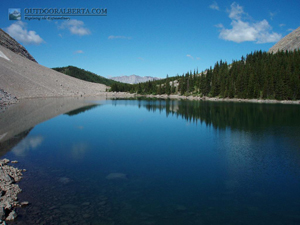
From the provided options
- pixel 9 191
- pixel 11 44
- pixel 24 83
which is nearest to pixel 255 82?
pixel 24 83

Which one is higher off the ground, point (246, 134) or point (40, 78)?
point (40, 78)

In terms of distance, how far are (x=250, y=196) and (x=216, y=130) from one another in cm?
1778

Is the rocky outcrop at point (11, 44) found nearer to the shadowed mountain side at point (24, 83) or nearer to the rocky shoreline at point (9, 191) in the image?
the shadowed mountain side at point (24, 83)

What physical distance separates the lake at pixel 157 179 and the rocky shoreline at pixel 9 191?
37 centimetres

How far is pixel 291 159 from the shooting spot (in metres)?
17.2

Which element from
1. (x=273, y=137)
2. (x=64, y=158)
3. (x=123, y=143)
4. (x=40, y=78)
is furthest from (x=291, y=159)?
(x=40, y=78)

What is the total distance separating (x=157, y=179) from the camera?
43.5ft

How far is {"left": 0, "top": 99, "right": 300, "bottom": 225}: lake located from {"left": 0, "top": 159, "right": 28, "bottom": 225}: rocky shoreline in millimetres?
366

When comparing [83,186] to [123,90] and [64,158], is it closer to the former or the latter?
[64,158]

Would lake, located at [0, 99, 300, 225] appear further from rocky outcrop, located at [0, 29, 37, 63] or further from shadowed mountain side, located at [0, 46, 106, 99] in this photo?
rocky outcrop, located at [0, 29, 37, 63]

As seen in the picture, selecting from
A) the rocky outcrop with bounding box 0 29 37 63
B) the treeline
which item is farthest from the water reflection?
the rocky outcrop with bounding box 0 29 37 63

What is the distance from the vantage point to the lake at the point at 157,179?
9.58m

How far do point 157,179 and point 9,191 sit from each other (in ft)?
25.7

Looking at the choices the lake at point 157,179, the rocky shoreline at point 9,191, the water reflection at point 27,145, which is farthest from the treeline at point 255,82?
the rocky shoreline at point 9,191
